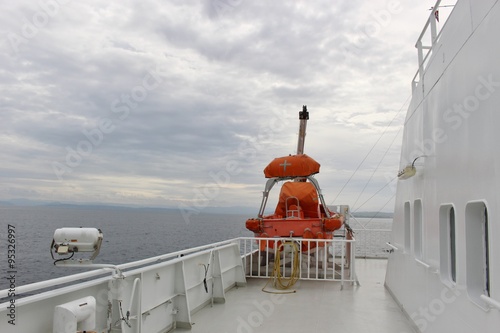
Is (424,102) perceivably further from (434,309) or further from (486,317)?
(486,317)

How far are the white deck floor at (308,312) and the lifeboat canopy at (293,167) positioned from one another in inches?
125

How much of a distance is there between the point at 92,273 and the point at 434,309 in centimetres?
331

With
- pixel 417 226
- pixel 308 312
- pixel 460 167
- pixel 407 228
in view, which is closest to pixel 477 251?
pixel 460 167

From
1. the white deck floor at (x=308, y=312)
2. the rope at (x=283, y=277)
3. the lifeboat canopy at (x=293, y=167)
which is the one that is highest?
the lifeboat canopy at (x=293, y=167)

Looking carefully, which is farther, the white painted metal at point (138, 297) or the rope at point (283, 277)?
the rope at point (283, 277)

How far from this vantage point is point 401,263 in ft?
21.0

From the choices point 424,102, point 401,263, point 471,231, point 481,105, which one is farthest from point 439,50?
point 401,263

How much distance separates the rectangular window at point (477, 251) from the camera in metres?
3.10

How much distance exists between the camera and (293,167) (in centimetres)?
1052

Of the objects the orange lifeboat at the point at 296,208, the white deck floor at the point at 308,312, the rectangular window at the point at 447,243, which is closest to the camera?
the rectangular window at the point at 447,243

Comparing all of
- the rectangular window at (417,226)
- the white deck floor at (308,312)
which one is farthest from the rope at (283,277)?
the rectangular window at (417,226)

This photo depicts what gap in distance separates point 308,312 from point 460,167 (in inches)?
140

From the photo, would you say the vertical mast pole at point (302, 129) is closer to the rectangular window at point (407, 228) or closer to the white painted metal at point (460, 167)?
the rectangular window at point (407, 228)

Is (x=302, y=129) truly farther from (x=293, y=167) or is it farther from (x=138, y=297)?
(x=138, y=297)
